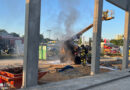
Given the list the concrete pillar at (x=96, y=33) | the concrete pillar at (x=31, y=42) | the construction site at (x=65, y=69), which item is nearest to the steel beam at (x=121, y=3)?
the construction site at (x=65, y=69)

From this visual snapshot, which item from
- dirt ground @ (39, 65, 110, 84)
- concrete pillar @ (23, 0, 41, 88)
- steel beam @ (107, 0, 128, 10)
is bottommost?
dirt ground @ (39, 65, 110, 84)

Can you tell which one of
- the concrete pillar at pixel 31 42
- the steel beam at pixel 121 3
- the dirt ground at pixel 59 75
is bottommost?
the dirt ground at pixel 59 75

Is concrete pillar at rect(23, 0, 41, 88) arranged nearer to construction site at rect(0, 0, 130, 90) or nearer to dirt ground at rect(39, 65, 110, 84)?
construction site at rect(0, 0, 130, 90)

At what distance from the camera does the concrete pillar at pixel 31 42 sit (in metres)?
5.03

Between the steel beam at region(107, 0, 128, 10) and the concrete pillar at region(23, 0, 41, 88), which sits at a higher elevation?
the steel beam at region(107, 0, 128, 10)

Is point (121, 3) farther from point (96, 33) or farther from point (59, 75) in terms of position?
point (59, 75)

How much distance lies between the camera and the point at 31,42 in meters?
5.12

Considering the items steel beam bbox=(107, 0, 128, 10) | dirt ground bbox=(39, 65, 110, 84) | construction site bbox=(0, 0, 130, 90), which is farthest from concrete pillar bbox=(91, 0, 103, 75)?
steel beam bbox=(107, 0, 128, 10)

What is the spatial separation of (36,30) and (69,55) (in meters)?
8.30

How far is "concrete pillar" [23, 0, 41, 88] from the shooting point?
5.03m

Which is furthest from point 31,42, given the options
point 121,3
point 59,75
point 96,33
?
point 121,3

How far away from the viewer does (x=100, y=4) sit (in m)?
7.91

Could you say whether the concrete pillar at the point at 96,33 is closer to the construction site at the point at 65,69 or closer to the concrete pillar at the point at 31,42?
the construction site at the point at 65,69

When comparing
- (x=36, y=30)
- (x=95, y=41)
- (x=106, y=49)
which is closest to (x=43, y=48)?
(x=95, y=41)
